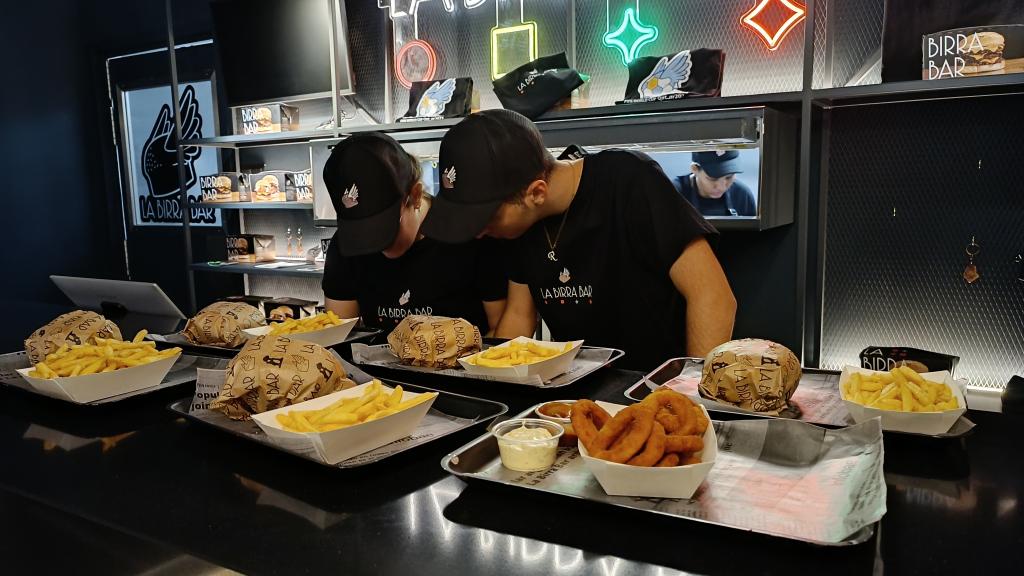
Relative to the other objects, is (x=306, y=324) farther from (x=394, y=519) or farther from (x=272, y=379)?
(x=394, y=519)

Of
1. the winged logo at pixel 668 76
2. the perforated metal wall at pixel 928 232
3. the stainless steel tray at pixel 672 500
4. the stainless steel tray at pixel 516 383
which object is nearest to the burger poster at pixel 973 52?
the perforated metal wall at pixel 928 232

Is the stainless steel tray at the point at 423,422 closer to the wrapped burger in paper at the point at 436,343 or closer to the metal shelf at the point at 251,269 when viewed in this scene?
the wrapped burger in paper at the point at 436,343

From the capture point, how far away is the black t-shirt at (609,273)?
2.17 meters

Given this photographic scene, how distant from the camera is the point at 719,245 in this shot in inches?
147

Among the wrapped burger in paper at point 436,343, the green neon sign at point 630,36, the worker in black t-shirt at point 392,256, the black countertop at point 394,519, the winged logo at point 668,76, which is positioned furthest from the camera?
the green neon sign at point 630,36

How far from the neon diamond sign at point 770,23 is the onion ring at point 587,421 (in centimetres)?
292

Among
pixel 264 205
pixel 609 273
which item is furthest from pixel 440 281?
pixel 264 205

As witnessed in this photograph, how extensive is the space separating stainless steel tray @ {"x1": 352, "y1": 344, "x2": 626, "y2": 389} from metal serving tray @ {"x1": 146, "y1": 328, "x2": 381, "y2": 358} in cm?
20

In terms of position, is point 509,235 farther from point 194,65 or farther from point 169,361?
point 194,65

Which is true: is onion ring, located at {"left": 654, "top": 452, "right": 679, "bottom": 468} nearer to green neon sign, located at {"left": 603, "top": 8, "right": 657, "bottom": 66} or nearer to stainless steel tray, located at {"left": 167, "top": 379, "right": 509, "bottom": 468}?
stainless steel tray, located at {"left": 167, "top": 379, "right": 509, "bottom": 468}

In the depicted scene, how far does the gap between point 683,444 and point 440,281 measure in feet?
5.03

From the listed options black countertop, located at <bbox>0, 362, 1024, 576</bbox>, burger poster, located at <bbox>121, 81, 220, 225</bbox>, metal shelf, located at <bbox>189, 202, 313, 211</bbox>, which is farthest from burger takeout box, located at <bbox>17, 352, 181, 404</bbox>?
burger poster, located at <bbox>121, 81, 220, 225</bbox>

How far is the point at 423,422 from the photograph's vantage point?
1316mm

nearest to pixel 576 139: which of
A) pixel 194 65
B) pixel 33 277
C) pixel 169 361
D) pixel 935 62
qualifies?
pixel 935 62
